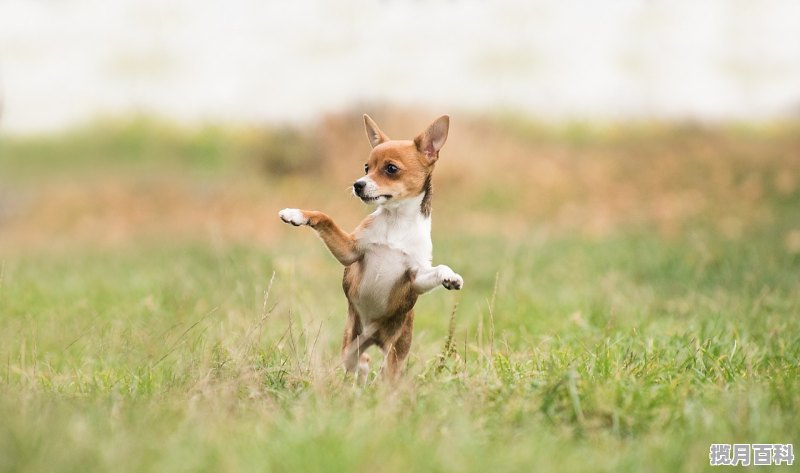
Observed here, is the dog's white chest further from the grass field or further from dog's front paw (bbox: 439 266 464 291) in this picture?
the grass field

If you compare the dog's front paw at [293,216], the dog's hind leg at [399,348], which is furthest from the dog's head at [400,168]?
the dog's hind leg at [399,348]

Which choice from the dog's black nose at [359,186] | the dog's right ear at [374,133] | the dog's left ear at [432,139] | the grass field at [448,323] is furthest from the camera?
the dog's right ear at [374,133]

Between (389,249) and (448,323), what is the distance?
2.38 metres

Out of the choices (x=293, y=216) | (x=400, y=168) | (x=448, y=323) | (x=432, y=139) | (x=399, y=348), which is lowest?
(x=448, y=323)

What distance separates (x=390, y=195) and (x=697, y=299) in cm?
326

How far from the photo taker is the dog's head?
3568mm

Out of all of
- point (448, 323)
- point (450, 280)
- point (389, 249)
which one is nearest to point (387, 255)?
point (389, 249)

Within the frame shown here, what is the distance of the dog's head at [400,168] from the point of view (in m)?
3.57

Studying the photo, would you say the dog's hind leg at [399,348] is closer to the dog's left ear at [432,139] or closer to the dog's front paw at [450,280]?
the dog's front paw at [450,280]

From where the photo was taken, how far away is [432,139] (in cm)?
378

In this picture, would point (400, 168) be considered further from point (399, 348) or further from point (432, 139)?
point (399, 348)

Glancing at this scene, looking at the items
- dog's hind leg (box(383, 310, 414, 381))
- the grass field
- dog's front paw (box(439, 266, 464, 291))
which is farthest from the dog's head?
the grass field

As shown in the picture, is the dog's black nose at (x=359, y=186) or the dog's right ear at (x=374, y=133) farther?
the dog's right ear at (x=374, y=133)

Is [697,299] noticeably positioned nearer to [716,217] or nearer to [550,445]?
[550,445]
